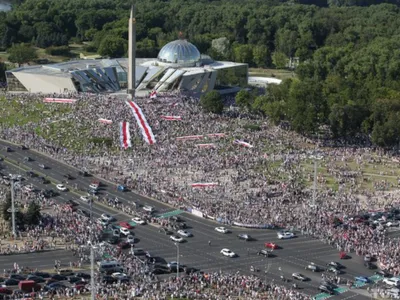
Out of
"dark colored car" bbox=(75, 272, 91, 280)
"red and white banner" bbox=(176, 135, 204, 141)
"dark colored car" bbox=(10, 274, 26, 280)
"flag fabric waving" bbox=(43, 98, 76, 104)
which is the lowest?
"dark colored car" bbox=(10, 274, 26, 280)

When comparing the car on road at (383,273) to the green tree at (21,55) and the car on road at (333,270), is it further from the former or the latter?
the green tree at (21,55)

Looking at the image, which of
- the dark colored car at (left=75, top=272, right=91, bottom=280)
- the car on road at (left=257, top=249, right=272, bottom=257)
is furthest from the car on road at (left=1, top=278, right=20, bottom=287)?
the car on road at (left=257, top=249, right=272, bottom=257)

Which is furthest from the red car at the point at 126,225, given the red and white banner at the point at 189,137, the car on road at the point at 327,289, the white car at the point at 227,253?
the red and white banner at the point at 189,137

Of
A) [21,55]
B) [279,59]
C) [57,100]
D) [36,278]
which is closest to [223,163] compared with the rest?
[57,100]

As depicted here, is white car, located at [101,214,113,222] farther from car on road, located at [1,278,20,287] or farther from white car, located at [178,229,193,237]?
car on road, located at [1,278,20,287]

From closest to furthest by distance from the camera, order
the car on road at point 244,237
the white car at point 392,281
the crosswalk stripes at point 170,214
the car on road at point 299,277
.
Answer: the white car at point 392,281 → the car on road at point 299,277 → the car on road at point 244,237 → the crosswalk stripes at point 170,214

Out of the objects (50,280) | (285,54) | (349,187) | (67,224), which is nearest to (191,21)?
(285,54)
